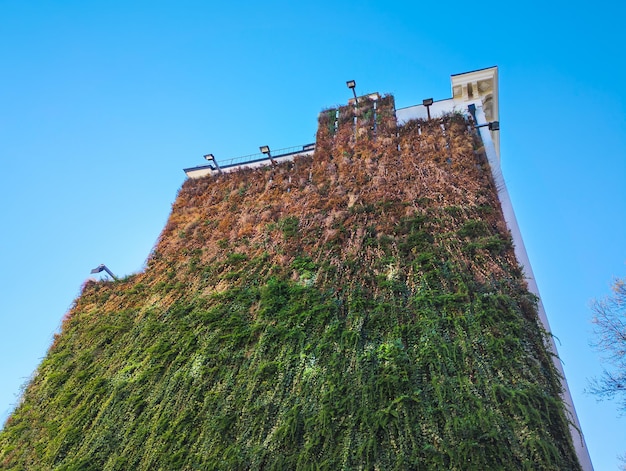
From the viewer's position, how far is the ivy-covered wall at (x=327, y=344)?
5.21 metres

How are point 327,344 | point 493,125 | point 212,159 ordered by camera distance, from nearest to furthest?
point 327,344 < point 493,125 < point 212,159

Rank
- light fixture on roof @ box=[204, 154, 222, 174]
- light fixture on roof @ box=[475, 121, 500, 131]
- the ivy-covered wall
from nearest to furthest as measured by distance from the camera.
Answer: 1. the ivy-covered wall
2. light fixture on roof @ box=[475, 121, 500, 131]
3. light fixture on roof @ box=[204, 154, 222, 174]

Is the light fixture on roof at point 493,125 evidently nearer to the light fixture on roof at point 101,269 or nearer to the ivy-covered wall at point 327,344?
the ivy-covered wall at point 327,344

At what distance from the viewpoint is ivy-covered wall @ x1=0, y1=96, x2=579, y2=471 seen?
5207mm

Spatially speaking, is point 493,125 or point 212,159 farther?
point 212,159

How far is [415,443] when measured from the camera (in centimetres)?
501

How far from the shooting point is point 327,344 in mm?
6441

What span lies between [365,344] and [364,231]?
239 centimetres

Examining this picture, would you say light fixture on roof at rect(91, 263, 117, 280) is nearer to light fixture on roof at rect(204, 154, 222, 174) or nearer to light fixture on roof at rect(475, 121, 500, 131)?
light fixture on roof at rect(204, 154, 222, 174)

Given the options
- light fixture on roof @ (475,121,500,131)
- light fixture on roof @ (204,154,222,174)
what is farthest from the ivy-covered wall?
light fixture on roof @ (204,154,222,174)

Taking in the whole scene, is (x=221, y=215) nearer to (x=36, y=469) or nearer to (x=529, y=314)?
(x=36, y=469)

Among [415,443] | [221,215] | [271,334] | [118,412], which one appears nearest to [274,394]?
[271,334]

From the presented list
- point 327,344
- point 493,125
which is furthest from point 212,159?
point 327,344

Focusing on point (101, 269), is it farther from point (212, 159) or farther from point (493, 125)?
point (493, 125)
